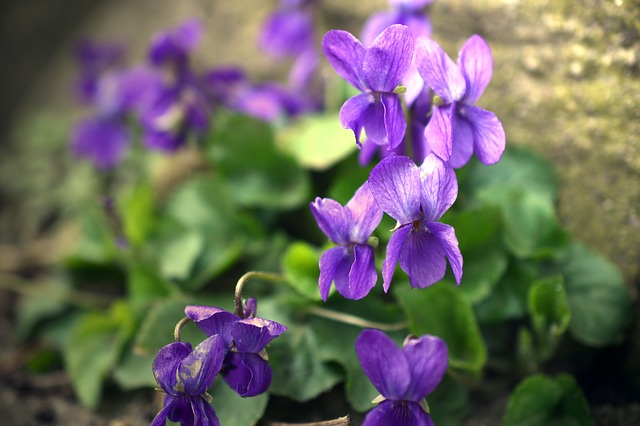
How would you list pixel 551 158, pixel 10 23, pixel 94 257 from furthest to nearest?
pixel 10 23, pixel 94 257, pixel 551 158

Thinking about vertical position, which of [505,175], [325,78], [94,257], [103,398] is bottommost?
[103,398]

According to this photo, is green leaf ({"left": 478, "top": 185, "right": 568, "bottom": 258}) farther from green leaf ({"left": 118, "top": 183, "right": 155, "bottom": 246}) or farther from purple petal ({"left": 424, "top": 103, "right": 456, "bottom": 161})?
green leaf ({"left": 118, "top": 183, "right": 155, "bottom": 246})

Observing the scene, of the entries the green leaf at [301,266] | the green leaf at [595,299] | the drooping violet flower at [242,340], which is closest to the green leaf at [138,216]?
the green leaf at [301,266]

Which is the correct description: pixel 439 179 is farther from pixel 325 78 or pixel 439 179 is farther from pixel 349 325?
pixel 325 78

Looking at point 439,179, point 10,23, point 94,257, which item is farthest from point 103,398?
point 10,23

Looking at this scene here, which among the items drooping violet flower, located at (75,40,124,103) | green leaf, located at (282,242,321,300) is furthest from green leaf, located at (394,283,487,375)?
drooping violet flower, located at (75,40,124,103)

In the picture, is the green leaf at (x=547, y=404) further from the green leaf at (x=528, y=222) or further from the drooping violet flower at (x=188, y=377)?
the drooping violet flower at (x=188, y=377)

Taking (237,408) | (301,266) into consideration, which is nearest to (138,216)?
(301,266)

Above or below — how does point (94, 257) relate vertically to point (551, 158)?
below
